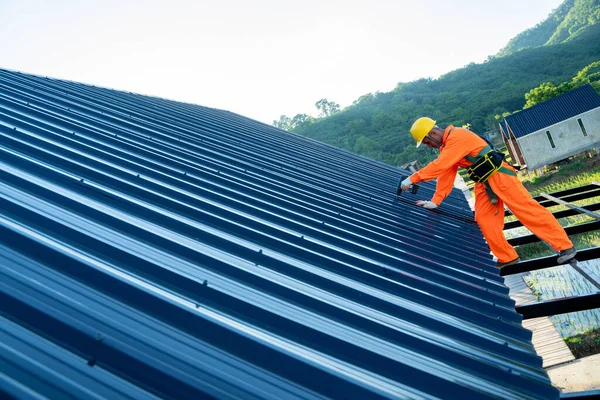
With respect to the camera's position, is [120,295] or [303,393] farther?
[120,295]

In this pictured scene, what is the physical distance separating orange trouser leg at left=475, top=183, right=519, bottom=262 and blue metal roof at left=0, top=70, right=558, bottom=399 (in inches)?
20.4

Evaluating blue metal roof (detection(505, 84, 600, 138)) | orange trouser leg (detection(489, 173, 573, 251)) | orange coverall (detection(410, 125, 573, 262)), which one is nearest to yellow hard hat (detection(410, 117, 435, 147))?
orange coverall (detection(410, 125, 573, 262))

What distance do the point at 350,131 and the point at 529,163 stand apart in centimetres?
5461

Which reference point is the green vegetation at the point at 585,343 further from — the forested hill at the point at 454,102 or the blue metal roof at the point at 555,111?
the forested hill at the point at 454,102

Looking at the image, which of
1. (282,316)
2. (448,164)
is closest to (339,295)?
(282,316)

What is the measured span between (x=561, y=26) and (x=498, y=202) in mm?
185792

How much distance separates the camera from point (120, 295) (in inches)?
71.3

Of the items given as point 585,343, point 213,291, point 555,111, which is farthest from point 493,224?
point 555,111

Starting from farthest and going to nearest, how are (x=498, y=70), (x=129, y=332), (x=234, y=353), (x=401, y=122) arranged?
(x=498, y=70) < (x=401, y=122) < (x=234, y=353) < (x=129, y=332)

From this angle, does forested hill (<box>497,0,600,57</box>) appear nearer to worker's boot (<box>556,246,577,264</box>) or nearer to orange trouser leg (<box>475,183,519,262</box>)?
orange trouser leg (<box>475,183,519,262</box>)

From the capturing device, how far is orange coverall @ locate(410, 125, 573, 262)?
4879 mm

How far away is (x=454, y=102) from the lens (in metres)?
94.9

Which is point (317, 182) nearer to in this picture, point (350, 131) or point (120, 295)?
point (120, 295)

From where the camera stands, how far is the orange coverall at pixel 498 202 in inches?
192
